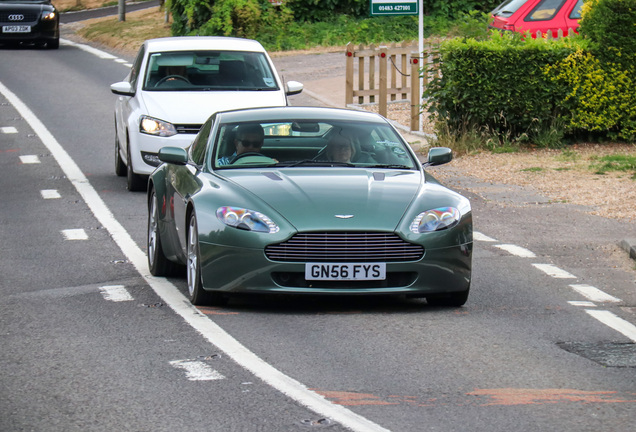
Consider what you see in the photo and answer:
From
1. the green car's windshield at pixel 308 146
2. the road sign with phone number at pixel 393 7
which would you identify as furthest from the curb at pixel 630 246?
the road sign with phone number at pixel 393 7

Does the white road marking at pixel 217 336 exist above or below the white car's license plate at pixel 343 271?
below

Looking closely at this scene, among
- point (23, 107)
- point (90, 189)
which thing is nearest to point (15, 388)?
point (90, 189)

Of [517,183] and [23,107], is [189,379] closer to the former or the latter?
[517,183]

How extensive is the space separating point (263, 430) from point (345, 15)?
3247cm

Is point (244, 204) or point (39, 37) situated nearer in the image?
point (244, 204)

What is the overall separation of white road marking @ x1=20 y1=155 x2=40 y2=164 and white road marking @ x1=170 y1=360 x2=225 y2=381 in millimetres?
12028

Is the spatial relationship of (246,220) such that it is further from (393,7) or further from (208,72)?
(393,7)

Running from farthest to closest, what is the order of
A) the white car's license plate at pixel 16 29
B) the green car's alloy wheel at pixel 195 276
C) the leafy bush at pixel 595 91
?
the white car's license plate at pixel 16 29, the leafy bush at pixel 595 91, the green car's alloy wheel at pixel 195 276

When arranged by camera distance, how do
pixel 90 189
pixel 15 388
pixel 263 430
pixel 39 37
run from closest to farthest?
pixel 263 430
pixel 15 388
pixel 90 189
pixel 39 37

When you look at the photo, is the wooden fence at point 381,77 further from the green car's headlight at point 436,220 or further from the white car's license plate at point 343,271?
the white car's license plate at point 343,271

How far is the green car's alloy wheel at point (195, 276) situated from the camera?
9.16 metres

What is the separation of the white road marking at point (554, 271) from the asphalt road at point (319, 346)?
0.04 m

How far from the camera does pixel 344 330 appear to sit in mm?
8516

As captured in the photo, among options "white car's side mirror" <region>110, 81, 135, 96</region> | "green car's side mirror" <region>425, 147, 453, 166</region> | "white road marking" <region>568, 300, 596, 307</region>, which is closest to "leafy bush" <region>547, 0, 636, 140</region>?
"white car's side mirror" <region>110, 81, 135, 96</region>
